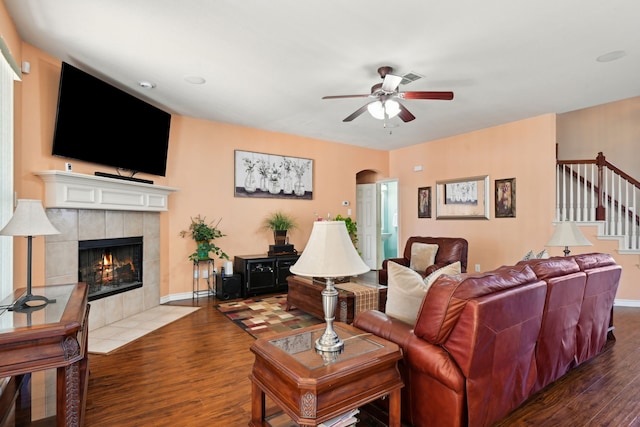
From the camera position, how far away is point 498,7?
7.87ft

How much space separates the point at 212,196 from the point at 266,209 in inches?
37.9

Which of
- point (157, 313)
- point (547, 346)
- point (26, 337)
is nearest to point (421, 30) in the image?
point (547, 346)

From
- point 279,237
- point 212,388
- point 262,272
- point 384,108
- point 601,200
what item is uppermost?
point 384,108

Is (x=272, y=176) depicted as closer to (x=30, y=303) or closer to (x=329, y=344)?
(x=30, y=303)

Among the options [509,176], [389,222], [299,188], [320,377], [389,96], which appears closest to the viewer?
[320,377]

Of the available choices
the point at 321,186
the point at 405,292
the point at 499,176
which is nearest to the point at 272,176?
the point at 321,186

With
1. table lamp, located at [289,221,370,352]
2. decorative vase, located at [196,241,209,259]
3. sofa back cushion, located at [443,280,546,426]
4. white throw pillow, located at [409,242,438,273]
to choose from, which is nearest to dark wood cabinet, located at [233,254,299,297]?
decorative vase, located at [196,241,209,259]

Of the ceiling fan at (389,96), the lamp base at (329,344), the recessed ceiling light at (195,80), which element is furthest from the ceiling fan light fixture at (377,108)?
the lamp base at (329,344)

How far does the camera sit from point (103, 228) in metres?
3.78

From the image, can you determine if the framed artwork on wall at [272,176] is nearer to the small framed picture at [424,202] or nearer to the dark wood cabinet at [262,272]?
the dark wood cabinet at [262,272]

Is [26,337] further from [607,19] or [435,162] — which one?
[435,162]

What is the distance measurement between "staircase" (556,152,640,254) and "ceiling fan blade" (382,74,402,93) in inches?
129

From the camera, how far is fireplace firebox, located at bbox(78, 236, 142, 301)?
3.61m

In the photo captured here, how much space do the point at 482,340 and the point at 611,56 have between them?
329 centimetres
